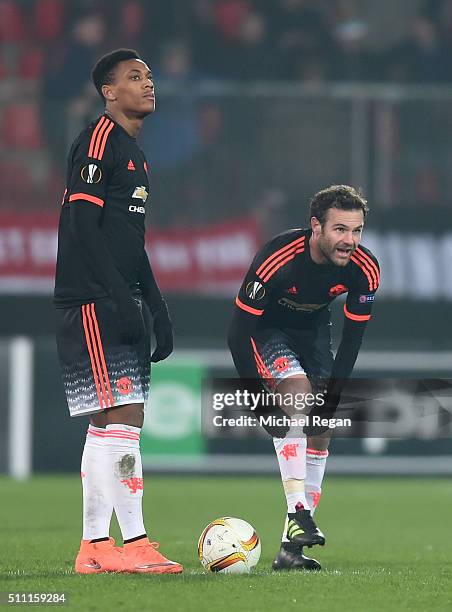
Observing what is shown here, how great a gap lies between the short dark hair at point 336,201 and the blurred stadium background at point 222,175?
6418mm

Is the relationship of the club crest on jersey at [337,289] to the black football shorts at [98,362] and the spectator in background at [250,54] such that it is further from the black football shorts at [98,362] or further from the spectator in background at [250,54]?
the spectator in background at [250,54]

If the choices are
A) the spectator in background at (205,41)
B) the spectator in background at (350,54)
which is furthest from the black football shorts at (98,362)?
the spectator in background at (350,54)

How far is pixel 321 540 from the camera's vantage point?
659 cm

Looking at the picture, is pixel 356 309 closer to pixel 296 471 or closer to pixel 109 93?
pixel 296 471

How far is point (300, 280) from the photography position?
6891 mm

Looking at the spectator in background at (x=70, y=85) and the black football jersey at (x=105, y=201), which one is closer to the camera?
the black football jersey at (x=105, y=201)

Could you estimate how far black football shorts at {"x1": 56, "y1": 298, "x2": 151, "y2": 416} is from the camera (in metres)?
6.12

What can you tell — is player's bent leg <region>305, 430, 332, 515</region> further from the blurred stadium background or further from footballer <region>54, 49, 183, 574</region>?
the blurred stadium background

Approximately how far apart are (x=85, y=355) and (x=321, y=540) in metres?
1.47

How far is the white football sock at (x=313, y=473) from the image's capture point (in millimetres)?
7121

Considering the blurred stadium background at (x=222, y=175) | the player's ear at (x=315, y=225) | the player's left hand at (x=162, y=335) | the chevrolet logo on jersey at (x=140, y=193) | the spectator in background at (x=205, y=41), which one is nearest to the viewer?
the chevrolet logo on jersey at (x=140, y=193)

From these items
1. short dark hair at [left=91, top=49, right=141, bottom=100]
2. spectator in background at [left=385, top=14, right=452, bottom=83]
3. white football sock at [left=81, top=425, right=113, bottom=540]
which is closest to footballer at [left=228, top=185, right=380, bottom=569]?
white football sock at [left=81, top=425, right=113, bottom=540]

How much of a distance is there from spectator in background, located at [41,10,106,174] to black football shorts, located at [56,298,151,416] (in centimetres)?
707

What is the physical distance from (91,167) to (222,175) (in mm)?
7348
